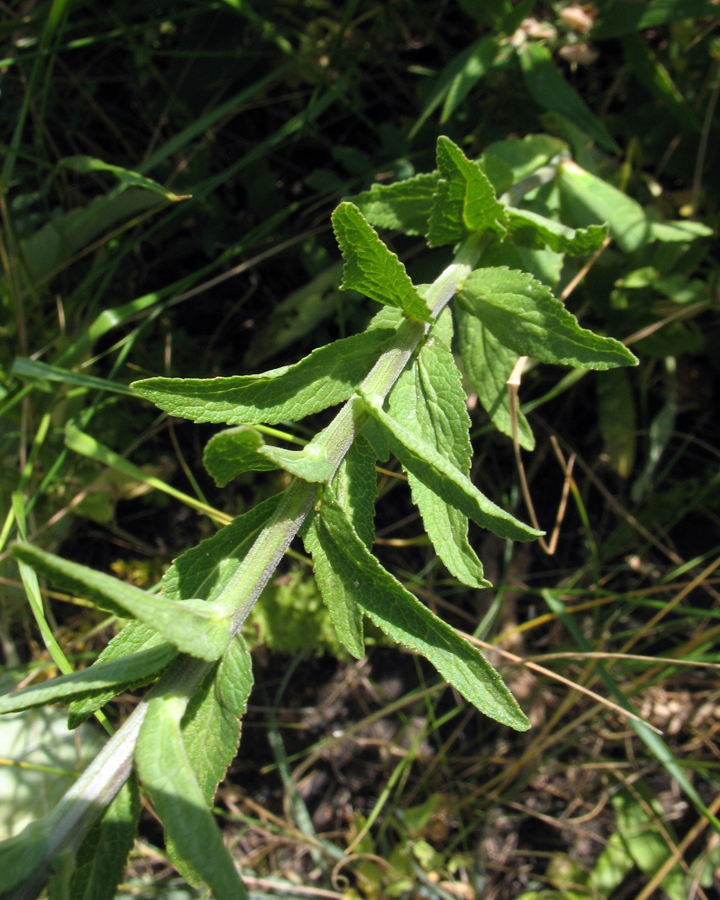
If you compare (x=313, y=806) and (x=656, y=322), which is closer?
(x=656, y=322)

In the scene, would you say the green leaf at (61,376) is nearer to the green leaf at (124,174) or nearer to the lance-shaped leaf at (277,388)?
the green leaf at (124,174)

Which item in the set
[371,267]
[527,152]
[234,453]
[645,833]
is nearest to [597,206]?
[527,152]

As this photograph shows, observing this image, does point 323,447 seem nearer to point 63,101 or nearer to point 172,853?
point 172,853

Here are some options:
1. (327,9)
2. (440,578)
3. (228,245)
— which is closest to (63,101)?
(228,245)

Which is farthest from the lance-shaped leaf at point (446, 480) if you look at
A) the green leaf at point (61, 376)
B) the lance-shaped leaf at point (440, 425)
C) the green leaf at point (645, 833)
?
the green leaf at point (645, 833)

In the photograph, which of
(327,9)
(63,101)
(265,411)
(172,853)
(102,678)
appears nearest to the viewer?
(102,678)
